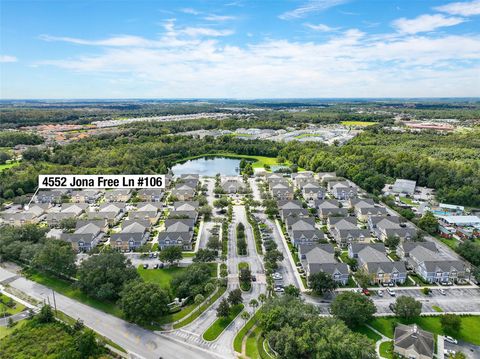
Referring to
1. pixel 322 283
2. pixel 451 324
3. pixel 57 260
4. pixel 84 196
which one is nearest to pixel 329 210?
pixel 322 283

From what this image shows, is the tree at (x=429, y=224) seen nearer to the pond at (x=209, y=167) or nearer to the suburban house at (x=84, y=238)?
the suburban house at (x=84, y=238)

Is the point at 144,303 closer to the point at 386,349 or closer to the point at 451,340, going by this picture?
the point at 386,349

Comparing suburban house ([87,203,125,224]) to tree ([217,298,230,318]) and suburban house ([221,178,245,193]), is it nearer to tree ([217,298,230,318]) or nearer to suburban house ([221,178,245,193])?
suburban house ([221,178,245,193])

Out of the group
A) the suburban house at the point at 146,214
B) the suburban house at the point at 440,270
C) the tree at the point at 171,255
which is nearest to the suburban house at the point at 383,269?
the suburban house at the point at 440,270

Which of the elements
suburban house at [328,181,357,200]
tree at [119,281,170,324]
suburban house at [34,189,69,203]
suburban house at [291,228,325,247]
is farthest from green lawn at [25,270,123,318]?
suburban house at [328,181,357,200]

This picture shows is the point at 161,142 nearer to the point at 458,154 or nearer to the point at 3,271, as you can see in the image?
the point at 3,271
